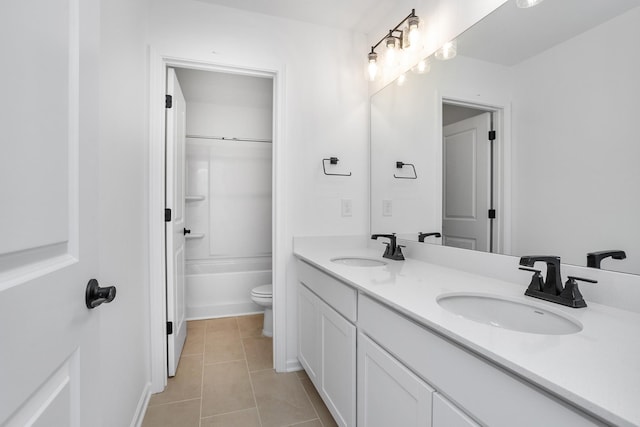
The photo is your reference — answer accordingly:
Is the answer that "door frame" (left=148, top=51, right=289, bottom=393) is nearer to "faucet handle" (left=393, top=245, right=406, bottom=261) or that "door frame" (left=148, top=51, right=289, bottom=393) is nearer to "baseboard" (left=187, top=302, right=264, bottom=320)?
"baseboard" (left=187, top=302, right=264, bottom=320)

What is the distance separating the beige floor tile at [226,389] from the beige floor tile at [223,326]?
1.85ft

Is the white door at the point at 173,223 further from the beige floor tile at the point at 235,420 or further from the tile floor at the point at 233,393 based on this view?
the beige floor tile at the point at 235,420

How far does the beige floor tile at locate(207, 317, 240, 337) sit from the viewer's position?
2717 millimetres

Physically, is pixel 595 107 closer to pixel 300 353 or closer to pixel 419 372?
pixel 419 372

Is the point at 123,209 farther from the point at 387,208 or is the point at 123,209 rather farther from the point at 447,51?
the point at 447,51

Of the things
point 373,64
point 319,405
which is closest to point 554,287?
point 319,405

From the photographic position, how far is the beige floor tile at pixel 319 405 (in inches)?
63.0

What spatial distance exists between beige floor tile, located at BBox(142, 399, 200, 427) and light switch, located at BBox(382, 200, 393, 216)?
165 cm

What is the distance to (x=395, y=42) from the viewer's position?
1.90m

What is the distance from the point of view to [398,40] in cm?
195

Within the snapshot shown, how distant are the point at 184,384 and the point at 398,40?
2.60m

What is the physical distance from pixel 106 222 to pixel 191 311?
2.16 meters

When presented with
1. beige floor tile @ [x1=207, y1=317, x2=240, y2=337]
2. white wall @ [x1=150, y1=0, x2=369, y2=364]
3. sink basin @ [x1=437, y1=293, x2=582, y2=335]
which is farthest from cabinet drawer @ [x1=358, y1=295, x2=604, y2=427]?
beige floor tile @ [x1=207, y1=317, x2=240, y2=337]

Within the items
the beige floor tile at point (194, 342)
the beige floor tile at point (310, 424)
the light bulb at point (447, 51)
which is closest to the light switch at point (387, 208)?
the light bulb at point (447, 51)
